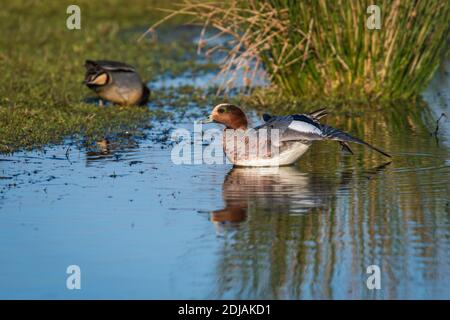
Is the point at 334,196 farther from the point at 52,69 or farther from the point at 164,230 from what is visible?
the point at 52,69

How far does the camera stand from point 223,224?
6820 millimetres

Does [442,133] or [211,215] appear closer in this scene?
[211,215]

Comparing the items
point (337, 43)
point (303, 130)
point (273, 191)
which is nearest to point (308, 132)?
point (303, 130)

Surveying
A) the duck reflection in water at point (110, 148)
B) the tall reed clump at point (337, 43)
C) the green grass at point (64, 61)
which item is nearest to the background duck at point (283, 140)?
the duck reflection in water at point (110, 148)

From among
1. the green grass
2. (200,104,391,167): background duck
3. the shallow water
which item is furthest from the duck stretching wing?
the green grass

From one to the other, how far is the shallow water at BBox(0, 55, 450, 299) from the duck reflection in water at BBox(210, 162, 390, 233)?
14mm

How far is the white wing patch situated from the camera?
8.64 meters

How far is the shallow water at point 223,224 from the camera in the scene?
561cm

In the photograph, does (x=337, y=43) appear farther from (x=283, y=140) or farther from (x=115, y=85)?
(x=283, y=140)

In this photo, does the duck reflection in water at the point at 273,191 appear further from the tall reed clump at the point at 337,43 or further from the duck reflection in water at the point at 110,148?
the tall reed clump at the point at 337,43

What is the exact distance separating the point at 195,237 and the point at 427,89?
7850mm

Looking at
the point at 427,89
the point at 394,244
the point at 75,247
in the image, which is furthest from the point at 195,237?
the point at 427,89
